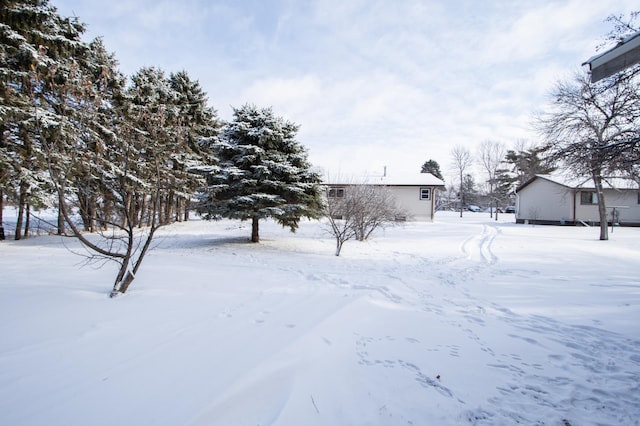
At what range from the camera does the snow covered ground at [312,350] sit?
2.26 metres

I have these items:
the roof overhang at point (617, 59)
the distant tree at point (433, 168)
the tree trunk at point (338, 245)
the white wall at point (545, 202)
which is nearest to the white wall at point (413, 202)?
the white wall at point (545, 202)

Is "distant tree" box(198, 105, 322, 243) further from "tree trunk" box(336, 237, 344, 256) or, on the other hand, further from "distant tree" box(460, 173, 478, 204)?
"distant tree" box(460, 173, 478, 204)

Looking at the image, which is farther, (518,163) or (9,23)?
(518,163)

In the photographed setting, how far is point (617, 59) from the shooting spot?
2965mm

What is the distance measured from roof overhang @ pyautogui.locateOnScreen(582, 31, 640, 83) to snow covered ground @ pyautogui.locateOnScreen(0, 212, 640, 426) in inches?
128

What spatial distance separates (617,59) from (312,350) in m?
4.51

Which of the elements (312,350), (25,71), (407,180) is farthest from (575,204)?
(25,71)

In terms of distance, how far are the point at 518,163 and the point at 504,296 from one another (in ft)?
144

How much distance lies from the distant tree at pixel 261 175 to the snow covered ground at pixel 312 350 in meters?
4.06

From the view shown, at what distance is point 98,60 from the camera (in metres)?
12.7

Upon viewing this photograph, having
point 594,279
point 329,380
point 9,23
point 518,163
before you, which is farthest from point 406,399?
point 518,163

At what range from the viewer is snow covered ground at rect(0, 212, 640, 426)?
7.41ft

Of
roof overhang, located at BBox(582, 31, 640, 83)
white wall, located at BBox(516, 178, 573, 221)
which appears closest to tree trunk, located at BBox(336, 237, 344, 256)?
roof overhang, located at BBox(582, 31, 640, 83)

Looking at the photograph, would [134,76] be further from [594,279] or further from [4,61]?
[594,279]
